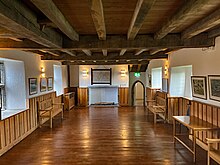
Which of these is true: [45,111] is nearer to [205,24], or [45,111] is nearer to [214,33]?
[214,33]

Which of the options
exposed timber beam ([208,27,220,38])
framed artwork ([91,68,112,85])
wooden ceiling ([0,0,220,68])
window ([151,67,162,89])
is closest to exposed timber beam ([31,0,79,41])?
wooden ceiling ([0,0,220,68])

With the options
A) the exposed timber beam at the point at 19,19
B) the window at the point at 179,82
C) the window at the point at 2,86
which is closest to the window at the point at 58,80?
the window at the point at 2,86

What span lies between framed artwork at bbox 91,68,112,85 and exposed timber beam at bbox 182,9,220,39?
8.31 metres

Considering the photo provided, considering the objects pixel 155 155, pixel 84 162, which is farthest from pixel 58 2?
pixel 155 155

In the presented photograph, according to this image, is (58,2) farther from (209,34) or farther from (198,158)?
(198,158)

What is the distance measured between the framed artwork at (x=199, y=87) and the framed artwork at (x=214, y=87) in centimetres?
28

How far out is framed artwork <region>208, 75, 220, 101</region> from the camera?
13.9 ft

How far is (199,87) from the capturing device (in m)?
5.17

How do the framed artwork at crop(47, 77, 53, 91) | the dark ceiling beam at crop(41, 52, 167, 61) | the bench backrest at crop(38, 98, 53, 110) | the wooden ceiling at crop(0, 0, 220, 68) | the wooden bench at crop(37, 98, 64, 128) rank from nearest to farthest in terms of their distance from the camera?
1. the wooden ceiling at crop(0, 0, 220, 68)
2. the wooden bench at crop(37, 98, 64, 128)
3. the bench backrest at crop(38, 98, 53, 110)
4. the dark ceiling beam at crop(41, 52, 167, 61)
5. the framed artwork at crop(47, 77, 53, 91)

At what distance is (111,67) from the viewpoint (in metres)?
12.2

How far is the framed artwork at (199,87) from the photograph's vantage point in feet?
16.0

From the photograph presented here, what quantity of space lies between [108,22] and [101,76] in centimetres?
887

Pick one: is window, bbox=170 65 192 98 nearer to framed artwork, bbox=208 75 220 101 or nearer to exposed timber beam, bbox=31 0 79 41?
framed artwork, bbox=208 75 220 101

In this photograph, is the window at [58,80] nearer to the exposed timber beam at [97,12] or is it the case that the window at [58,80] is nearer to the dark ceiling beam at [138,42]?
the dark ceiling beam at [138,42]
